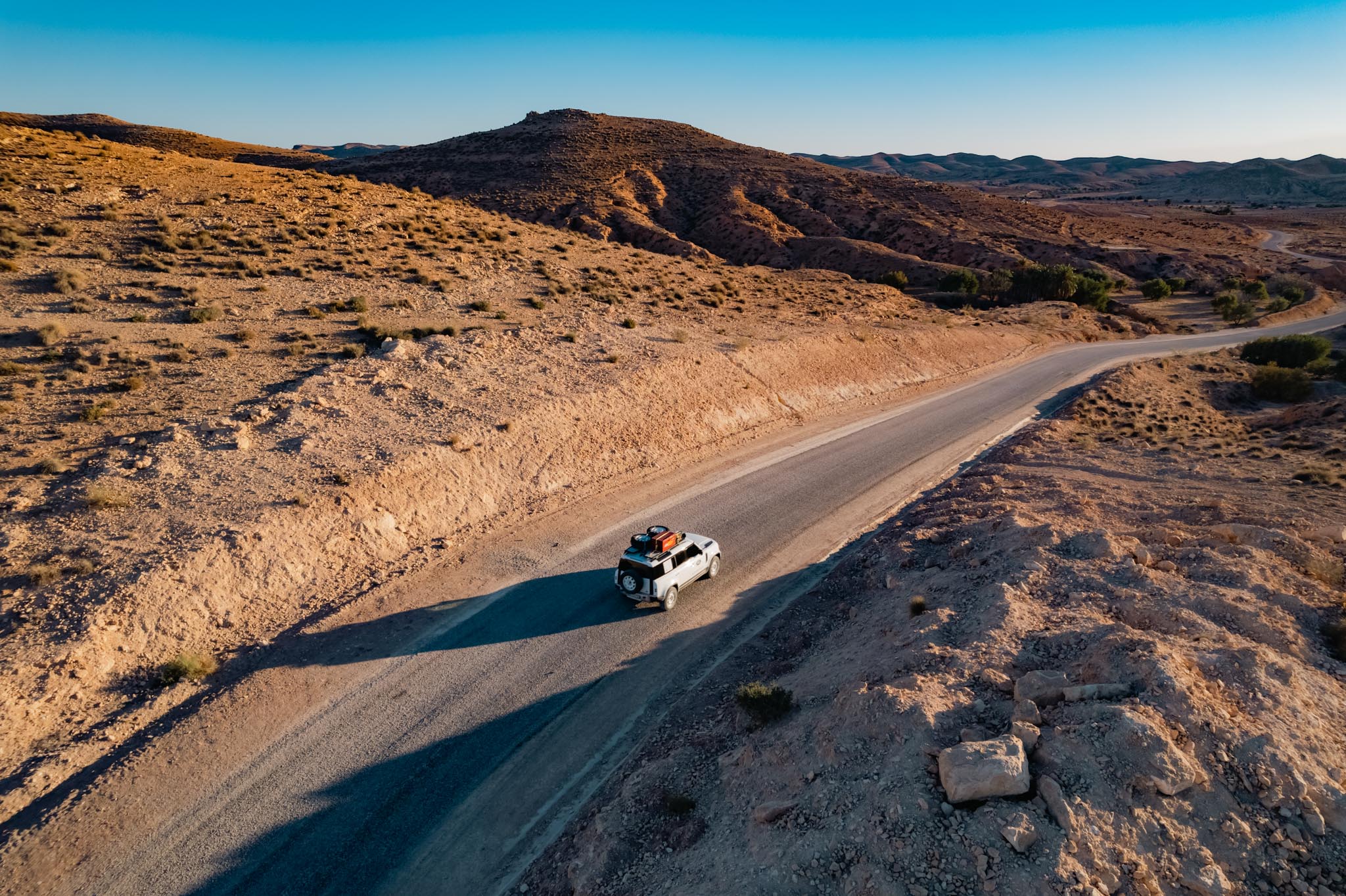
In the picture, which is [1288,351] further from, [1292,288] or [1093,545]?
Result: [1093,545]

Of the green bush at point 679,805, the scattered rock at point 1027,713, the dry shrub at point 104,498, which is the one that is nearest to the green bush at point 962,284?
the scattered rock at point 1027,713

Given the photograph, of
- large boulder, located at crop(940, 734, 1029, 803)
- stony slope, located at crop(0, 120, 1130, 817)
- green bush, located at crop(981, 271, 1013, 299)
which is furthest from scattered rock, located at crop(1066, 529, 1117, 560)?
green bush, located at crop(981, 271, 1013, 299)

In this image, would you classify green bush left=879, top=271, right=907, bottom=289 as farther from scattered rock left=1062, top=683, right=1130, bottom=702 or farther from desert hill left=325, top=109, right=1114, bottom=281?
scattered rock left=1062, top=683, right=1130, bottom=702

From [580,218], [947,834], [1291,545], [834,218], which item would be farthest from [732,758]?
[834,218]

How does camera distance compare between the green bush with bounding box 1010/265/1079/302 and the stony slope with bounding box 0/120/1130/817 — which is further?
the green bush with bounding box 1010/265/1079/302

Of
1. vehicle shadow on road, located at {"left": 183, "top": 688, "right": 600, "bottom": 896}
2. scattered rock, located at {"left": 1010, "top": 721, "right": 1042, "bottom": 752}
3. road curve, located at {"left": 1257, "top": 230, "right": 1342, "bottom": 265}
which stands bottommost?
vehicle shadow on road, located at {"left": 183, "top": 688, "right": 600, "bottom": 896}

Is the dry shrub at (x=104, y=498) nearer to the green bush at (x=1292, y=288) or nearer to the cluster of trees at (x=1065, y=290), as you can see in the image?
the cluster of trees at (x=1065, y=290)
